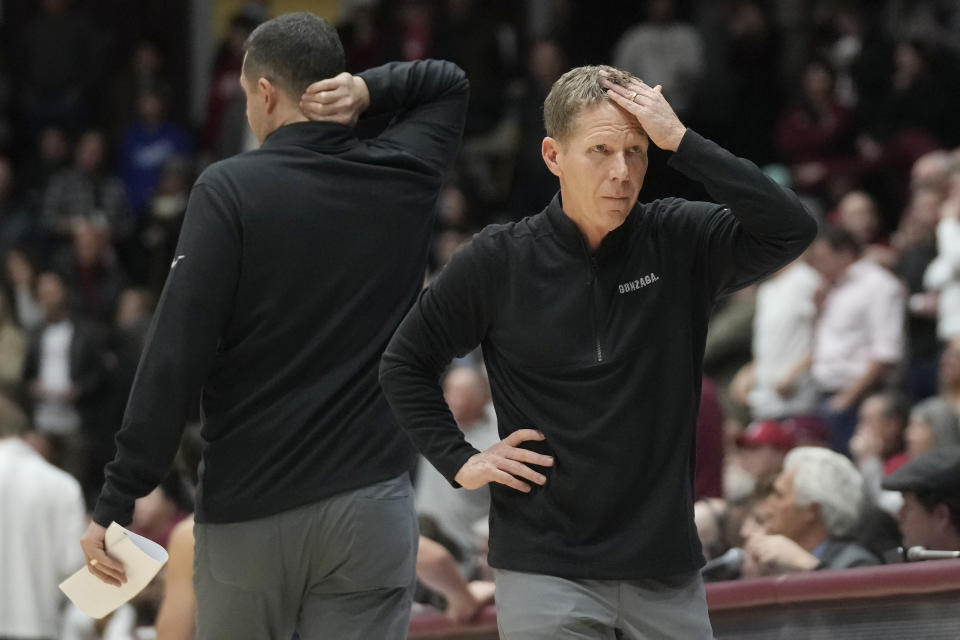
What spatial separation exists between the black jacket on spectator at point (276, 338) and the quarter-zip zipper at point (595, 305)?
0.67 m

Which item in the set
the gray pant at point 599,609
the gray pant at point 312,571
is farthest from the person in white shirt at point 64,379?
the gray pant at point 599,609

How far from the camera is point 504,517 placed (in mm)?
3500

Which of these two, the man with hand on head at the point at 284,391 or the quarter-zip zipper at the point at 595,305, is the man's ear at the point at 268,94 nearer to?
the man with hand on head at the point at 284,391

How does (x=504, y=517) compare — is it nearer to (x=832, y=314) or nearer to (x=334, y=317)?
(x=334, y=317)

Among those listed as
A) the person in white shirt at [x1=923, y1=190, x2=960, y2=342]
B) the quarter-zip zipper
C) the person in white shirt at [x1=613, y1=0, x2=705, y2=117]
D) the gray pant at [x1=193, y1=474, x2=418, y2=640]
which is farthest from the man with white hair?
the person in white shirt at [x1=613, y1=0, x2=705, y2=117]

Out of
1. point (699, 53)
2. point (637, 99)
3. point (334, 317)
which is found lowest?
point (334, 317)

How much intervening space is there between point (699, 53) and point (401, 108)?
8806 millimetres

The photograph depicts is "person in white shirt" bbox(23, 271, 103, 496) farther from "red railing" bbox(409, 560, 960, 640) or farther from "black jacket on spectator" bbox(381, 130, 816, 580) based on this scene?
"black jacket on spectator" bbox(381, 130, 816, 580)

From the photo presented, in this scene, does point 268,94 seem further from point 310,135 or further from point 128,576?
point 128,576

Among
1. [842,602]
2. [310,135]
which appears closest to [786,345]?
[842,602]

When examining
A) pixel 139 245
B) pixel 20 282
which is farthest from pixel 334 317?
pixel 139 245

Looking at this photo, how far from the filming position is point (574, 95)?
3426 mm

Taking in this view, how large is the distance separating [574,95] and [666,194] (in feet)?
23.6

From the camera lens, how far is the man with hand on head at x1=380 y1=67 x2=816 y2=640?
3.38 metres
